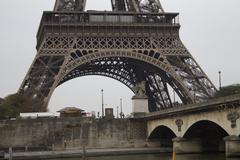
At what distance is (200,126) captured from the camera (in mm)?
49281

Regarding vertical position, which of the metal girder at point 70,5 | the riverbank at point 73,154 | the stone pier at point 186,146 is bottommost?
the riverbank at point 73,154

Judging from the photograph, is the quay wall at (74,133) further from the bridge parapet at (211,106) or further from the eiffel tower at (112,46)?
the bridge parapet at (211,106)

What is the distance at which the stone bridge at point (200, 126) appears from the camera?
37.5m

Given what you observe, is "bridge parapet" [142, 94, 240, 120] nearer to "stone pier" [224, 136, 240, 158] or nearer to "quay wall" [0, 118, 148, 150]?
"stone pier" [224, 136, 240, 158]

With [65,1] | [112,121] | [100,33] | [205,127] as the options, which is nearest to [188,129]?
[205,127]

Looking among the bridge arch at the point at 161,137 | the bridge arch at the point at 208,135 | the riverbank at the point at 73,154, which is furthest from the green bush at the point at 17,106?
the bridge arch at the point at 208,135

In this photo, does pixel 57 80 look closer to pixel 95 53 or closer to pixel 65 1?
pixel 95 53

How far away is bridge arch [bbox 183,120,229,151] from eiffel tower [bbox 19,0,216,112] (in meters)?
8.58

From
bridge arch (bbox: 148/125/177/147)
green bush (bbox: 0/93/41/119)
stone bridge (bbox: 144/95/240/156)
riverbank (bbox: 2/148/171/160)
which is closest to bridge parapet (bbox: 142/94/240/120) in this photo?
stone bridge (bbox: 144/95/240/156)

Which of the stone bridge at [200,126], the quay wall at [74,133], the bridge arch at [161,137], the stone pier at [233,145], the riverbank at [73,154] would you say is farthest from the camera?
the quay wall at [74,133]

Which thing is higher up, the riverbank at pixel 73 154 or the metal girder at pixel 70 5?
the metal girder at pixel 70 5

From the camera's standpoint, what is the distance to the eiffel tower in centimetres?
6122

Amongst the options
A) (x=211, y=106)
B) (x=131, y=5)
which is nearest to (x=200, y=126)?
(x=211, y=106)

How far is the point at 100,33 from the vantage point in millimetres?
64875
